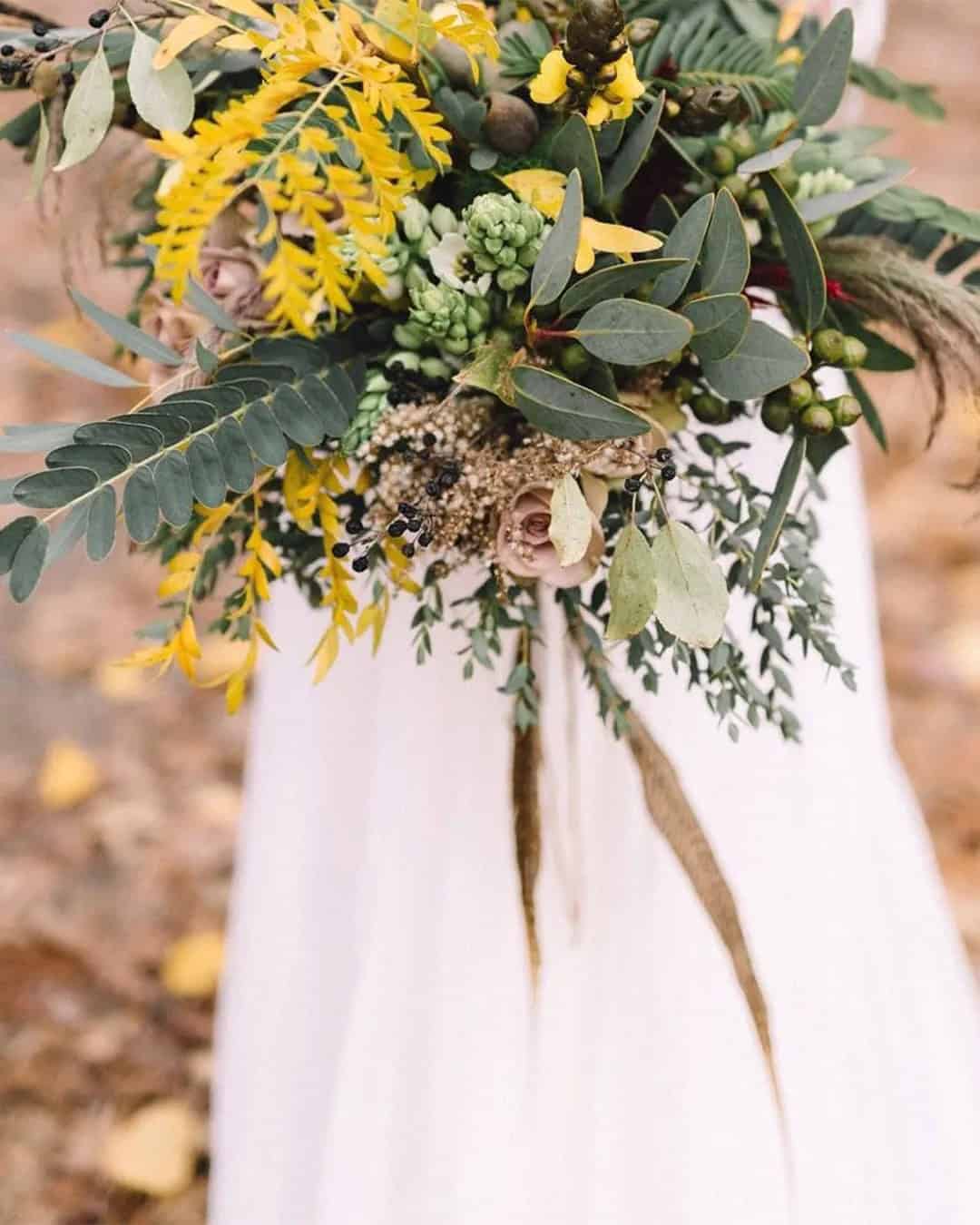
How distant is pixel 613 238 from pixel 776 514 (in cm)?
19

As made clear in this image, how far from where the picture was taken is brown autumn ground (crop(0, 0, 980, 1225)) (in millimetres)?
1479

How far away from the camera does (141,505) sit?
0.65 m

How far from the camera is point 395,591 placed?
0.81 meters

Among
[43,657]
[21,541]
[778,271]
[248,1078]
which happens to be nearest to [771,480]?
[778,271]

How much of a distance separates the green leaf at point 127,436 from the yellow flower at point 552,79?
29cm

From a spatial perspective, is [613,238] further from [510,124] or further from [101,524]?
[101,524]

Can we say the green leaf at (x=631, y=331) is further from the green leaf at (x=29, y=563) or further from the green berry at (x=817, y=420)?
the green leaf at (x=29, y=563)

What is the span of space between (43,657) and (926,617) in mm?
1694

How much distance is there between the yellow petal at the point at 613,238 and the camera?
2.12 feet

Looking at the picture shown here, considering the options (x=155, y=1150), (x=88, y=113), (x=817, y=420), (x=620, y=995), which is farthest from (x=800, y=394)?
(x=155, y=1150)

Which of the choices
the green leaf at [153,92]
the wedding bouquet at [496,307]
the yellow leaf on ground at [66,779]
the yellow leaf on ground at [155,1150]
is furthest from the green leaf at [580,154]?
the yellow leaf on ground at [66,779]

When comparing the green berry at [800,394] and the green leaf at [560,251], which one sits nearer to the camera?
the green leaf at [560,251]

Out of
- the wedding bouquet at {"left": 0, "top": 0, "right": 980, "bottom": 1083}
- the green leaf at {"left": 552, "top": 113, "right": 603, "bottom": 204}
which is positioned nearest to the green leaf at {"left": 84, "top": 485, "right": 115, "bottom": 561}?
the wedding bouquet at {"left": 0, "top": 0, "right": 980, "bottom": 1083}

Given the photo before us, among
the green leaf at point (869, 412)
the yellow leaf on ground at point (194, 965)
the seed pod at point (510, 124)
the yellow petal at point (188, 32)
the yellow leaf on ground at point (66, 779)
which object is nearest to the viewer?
the yellow petal at point (188, 32)
